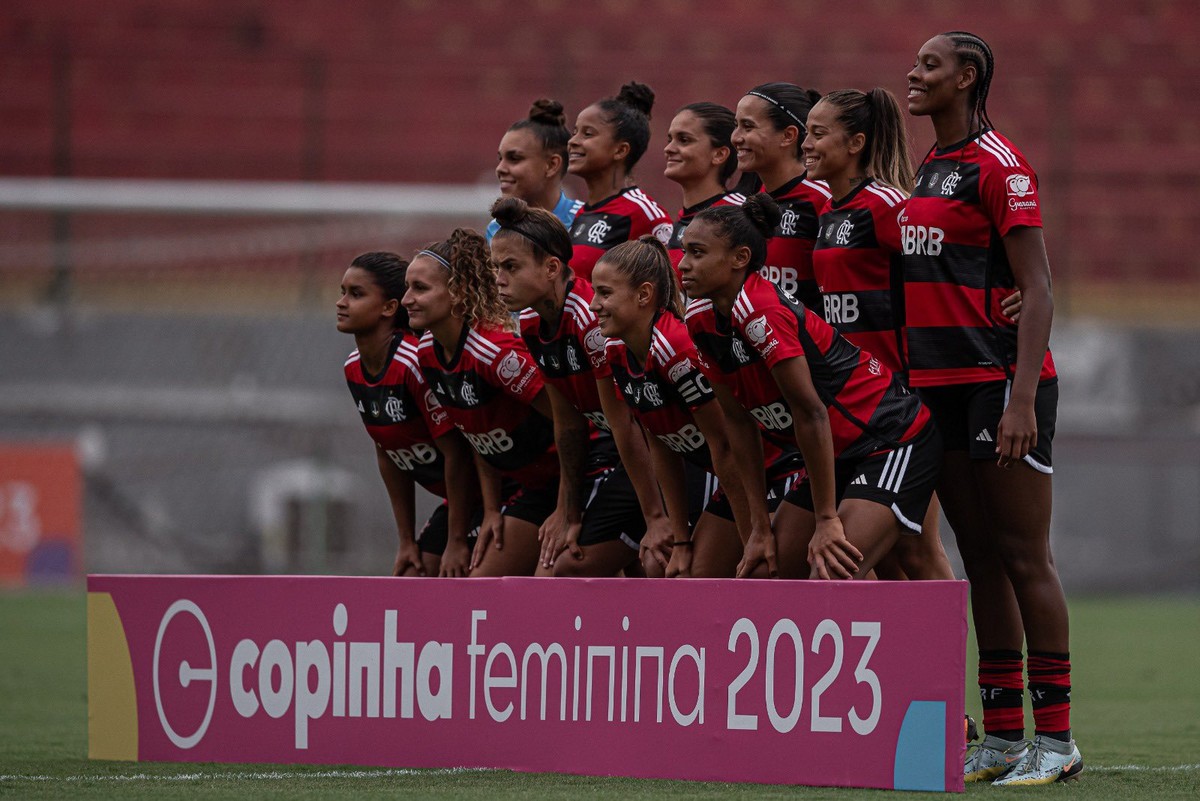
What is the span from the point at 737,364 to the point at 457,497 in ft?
4.69

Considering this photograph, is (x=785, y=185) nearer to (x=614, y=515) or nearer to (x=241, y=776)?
(x=614, y=515)

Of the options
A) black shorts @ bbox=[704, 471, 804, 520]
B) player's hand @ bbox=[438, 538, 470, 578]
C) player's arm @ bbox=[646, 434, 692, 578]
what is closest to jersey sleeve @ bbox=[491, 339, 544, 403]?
player's arm @ bbox=[646, 434, 692, 578]

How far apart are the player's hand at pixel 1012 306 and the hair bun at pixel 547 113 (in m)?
2.08

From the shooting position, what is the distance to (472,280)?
522 cm

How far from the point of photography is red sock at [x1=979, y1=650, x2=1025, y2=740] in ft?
14.8

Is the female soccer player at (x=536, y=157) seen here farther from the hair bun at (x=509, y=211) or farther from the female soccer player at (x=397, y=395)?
the hair bun at (x=509, y=211)

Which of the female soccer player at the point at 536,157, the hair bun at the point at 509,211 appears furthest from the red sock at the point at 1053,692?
the female soccer player at the point at 536,157

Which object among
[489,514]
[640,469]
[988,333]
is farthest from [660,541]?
[988,333]

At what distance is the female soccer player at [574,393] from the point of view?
4926 mm

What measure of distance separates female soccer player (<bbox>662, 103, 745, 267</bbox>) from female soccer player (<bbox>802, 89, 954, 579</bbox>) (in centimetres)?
52

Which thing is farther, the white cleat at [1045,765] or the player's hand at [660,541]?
the player's hand at [660,541]

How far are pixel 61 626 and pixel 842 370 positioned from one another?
6759 mm

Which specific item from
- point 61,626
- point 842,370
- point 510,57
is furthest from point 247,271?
point 842,370

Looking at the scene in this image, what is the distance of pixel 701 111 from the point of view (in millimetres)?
5316
